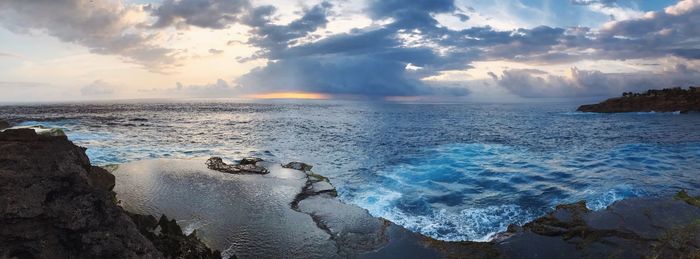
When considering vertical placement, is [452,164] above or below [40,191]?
below

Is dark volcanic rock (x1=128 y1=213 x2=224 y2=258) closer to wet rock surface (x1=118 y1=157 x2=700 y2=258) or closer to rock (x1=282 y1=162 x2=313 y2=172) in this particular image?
wet rock surface (x1=118 y1=157 x2=700 y2=258)

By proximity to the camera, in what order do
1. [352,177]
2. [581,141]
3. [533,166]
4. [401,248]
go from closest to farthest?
1. [401,248]
2. [352,177]
3. [533,166]
4. [581,141]

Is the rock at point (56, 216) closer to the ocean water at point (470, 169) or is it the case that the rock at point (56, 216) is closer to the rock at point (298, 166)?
the ocean water at point (470, 169)

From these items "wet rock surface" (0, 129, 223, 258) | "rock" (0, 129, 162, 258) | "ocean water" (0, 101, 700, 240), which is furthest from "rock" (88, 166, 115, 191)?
"ocean water" (0, 101, 700, 240)

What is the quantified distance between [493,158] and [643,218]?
16900 mm

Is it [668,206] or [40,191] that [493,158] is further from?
[40,191]

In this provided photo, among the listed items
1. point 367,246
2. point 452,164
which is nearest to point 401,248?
point 367,246

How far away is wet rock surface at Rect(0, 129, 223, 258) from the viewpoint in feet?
24.6

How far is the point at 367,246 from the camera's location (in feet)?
42.7

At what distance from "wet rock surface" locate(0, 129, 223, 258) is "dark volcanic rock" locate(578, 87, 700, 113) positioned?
11580cm

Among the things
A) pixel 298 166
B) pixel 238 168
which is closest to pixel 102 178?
pixel 238 168

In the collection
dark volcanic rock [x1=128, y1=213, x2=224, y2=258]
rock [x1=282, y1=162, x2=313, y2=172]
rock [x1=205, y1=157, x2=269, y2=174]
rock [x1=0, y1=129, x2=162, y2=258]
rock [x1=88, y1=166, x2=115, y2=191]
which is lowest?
rock [x1=282, y1=162, x2=313, y2=172]

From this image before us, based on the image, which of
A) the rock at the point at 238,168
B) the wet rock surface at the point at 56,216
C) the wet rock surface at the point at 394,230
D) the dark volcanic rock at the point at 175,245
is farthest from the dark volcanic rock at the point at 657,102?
the wet rock surface at the point at 56,216

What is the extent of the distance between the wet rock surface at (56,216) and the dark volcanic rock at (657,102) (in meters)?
116
